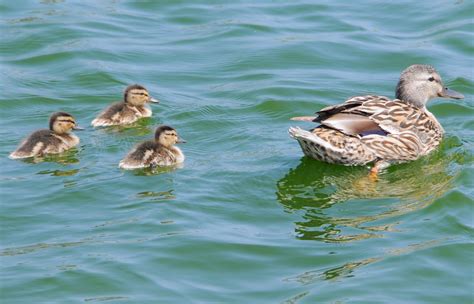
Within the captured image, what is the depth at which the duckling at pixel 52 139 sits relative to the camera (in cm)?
945

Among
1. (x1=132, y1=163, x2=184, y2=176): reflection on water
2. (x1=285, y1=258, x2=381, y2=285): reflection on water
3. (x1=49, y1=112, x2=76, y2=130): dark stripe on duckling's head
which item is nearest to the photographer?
(x1=285, y1=258, x2=381, y2=285): reflection on water

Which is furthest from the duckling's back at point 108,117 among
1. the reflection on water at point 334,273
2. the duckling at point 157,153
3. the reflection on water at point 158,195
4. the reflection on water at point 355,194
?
the reflection on water at point 334,273

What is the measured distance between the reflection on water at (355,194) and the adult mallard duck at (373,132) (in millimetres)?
112

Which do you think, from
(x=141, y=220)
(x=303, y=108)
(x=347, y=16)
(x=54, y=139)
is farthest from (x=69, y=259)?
(x=347, y=16)

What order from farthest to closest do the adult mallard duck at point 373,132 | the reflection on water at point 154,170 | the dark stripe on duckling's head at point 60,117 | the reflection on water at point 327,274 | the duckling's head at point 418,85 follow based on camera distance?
the duckling's head at point 418,85 → the dark stripe on duckling's head at point 60,117 → the adult mallard duck at point 373,132 → the reflection on water at point 154,170 → the reflection on water at point 327,274

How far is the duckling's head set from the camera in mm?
10086

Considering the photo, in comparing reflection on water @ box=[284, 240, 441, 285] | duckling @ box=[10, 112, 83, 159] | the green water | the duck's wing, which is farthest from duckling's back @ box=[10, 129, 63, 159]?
reflection on water @ box=[284, 240, 441, 285]

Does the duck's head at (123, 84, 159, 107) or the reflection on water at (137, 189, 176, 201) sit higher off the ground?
the duck's head at (123, 84, 159, 107)

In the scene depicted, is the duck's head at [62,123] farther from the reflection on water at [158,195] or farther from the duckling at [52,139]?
the reflection on water at [158,195]

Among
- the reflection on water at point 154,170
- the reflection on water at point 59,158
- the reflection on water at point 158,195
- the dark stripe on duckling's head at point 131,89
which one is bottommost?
the reflection on water at point 158,195

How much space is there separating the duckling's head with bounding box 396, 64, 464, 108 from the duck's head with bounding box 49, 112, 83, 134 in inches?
110

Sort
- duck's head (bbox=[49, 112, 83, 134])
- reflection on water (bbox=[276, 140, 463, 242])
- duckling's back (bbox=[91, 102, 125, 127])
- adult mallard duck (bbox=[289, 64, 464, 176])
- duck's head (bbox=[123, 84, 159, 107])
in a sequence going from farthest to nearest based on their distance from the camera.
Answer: duck's head (bbox=[123, 84, 159, 107]) → duckling's back (bbox=[91, 102, 125, 127]) → duck's head (bbox=[49, 112, 83, 134]) → adult mallard duck (bbox=[289, 64, 464, 176]) → reflection on water (bbox=[276, 140, 463, 242])

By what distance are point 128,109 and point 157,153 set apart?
4.34 ft

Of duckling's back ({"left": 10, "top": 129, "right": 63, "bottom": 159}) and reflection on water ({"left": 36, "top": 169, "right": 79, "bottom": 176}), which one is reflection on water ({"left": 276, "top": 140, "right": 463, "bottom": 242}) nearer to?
reflection on water ({"left": 36, "top": 169, "right": 79, "bottom": 176})
